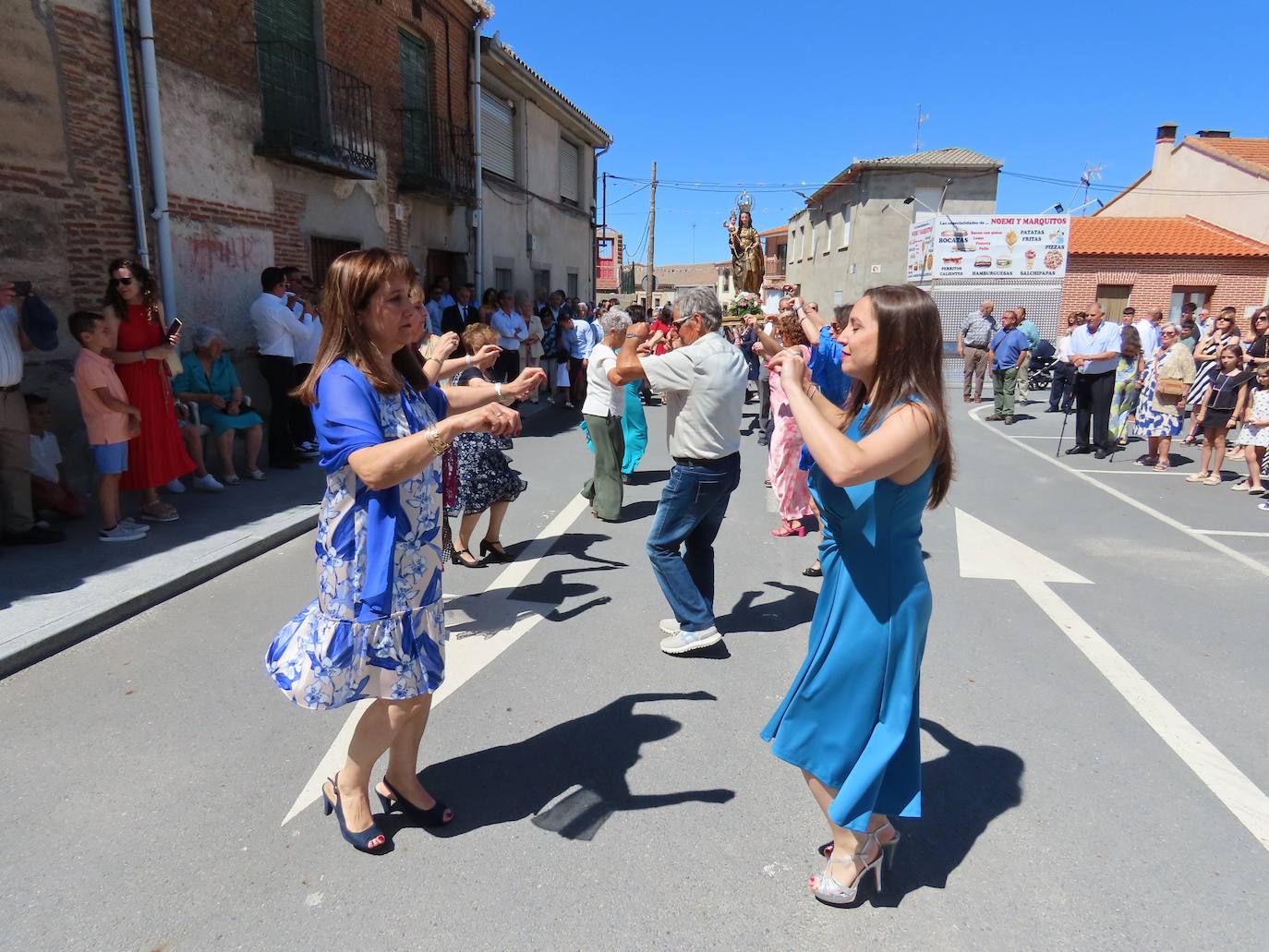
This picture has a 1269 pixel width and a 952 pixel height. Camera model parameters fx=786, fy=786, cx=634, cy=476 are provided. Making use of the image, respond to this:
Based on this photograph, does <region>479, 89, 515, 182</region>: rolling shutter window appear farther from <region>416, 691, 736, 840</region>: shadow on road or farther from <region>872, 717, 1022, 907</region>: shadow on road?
<region>872, 717, 1022, 907</region>: shadow on road

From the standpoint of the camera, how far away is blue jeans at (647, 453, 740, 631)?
13.1 feet

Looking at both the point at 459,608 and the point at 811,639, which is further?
the point at 459,608

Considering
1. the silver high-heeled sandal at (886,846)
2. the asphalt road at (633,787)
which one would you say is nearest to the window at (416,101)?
the asphalt road at (633,787)

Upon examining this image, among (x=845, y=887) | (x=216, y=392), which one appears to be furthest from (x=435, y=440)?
(x=216, y=392)

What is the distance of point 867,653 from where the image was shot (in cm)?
221

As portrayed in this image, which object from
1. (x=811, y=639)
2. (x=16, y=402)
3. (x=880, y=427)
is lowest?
(x=811, y=639)

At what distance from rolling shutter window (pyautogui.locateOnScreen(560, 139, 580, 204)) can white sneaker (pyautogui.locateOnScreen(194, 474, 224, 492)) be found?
15.7 m

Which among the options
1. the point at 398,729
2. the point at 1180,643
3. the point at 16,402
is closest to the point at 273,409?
the point at 16,402

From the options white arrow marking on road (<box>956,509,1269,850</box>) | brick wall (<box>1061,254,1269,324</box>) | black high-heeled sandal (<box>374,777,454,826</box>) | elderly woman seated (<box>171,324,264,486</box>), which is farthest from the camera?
brick wall (<box>1061,254,1269,324</box>)

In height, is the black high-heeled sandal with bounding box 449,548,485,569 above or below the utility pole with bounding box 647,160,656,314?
below

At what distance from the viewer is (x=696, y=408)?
3967mm

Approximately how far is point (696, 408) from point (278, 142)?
749 cm

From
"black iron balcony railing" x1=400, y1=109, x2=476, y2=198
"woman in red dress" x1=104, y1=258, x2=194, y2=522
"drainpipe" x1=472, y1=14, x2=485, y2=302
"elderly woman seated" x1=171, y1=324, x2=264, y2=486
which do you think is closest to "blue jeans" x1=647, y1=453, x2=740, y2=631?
"woman in red dress" x1=104, y1=258, x2=194, y2=522

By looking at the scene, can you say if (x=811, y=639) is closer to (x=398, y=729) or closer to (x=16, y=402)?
(x=398, y=729)
